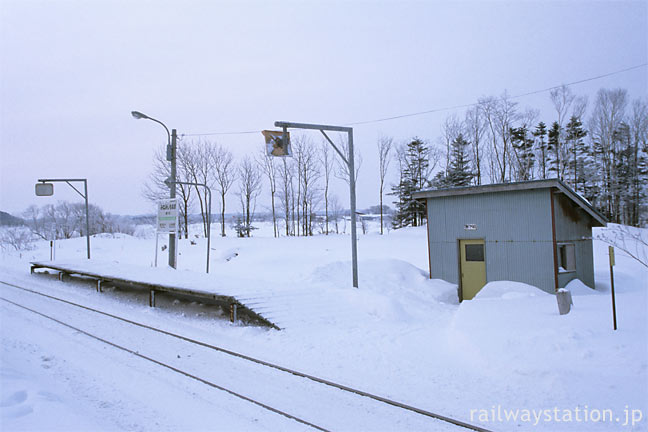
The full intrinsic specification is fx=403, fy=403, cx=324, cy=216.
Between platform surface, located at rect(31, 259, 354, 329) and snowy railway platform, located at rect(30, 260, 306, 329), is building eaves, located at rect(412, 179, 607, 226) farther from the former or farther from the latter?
snowy railway platform, located at rect(30, 260, 306, 329)

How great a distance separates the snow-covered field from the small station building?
1105 mm

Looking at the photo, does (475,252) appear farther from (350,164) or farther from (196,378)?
(196,378)

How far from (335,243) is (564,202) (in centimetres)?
1849

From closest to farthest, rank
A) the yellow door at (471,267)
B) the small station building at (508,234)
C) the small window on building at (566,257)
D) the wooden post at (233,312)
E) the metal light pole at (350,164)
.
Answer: the wooden post at (233,312)
the metal light pole at (350,164)
the small station building at (508,234)
the small window on building at (566,257)
the yellow door at (471,267)

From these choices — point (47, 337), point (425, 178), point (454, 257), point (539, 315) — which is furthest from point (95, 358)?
point (425, 178)

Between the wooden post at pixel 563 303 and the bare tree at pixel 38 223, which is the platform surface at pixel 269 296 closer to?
the wooden post at pixel 563 303

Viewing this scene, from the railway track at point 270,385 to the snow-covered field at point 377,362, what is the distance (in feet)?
0.61

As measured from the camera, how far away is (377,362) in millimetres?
7297

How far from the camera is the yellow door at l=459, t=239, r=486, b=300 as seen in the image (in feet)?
→ 48.3

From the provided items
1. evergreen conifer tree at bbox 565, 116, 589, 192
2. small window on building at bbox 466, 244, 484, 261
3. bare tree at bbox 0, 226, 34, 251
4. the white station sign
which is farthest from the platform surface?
evergreen conifer tree at bbox 565, 116, 589, 192

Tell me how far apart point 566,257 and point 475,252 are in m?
3.05

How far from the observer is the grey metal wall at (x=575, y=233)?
13859 millimetres

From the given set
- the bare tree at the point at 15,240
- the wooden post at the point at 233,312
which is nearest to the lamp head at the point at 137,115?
the wooden post at the point at 233,312

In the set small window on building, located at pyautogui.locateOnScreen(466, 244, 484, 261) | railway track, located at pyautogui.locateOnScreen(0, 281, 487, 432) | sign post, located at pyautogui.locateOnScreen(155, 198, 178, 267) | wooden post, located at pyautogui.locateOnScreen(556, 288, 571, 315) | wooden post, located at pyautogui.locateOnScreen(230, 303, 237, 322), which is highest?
sign post, located at pyautogui.locateOnScreen(155, 198, 178, 267)
